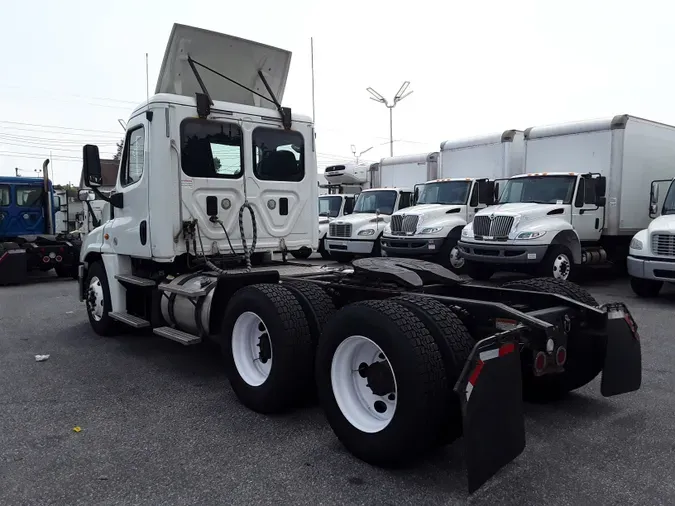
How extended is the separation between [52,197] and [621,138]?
1434cm

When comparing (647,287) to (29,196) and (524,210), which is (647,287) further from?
(29,196)

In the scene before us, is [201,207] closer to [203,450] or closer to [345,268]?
[345,268]

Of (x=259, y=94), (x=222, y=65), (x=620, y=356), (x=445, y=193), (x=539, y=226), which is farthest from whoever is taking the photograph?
(x=445, y=193)

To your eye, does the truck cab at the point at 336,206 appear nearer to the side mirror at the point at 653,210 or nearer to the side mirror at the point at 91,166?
the side mirror at the point at 653,210

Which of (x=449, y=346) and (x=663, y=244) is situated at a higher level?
(x=663, y=244)

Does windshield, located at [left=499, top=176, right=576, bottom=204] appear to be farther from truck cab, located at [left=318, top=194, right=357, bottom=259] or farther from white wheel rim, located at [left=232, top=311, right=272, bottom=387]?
white wheel rim, located at [left=232, top=311, right=272, bottom=387]

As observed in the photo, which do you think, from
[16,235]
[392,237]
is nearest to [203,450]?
[392,237]

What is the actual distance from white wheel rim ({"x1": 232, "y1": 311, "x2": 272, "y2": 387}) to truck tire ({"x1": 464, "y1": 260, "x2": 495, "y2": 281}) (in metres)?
8.35

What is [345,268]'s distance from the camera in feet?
20.2

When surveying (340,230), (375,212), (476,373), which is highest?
(375,212)

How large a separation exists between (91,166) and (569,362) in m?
5.25

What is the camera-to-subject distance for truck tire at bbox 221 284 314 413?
4.29 metres

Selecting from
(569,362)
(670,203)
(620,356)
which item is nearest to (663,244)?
(670,203)

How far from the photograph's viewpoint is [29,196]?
14703mm
